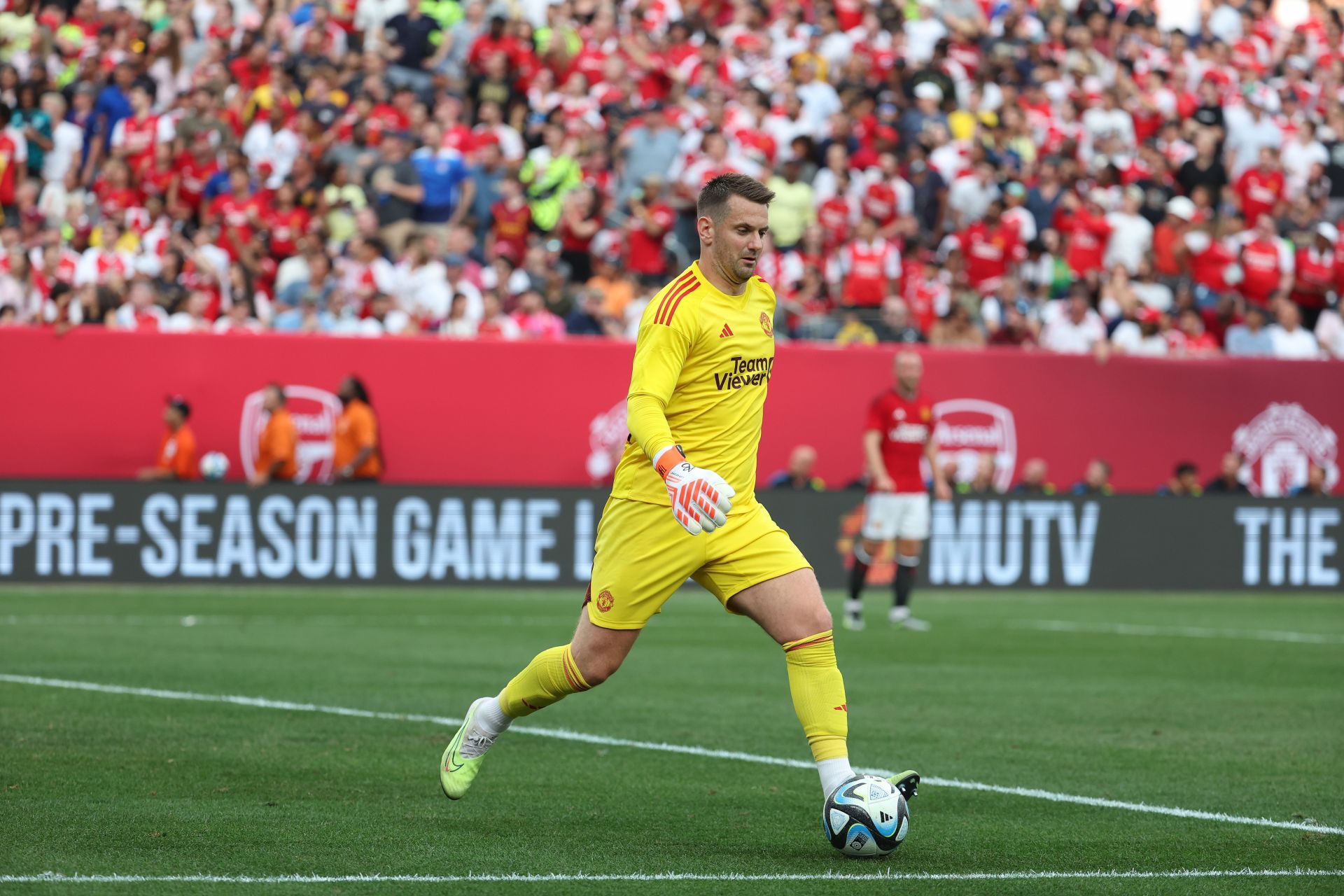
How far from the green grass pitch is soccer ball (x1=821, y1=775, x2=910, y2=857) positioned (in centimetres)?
8

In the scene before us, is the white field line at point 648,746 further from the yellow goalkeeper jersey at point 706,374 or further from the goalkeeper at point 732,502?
the yellow goalkeeper jersey at point 706,374

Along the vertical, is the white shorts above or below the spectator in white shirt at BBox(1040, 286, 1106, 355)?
below

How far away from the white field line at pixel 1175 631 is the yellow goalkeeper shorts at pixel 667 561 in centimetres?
1054

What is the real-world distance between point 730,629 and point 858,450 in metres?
6.10

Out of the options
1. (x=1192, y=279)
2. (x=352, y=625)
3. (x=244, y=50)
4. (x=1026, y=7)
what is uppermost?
(x=1026, y=7)

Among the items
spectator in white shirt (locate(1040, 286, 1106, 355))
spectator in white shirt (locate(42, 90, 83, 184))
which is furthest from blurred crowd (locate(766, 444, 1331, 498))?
spectator in white shirt (locate(42, 90, 83, 184))

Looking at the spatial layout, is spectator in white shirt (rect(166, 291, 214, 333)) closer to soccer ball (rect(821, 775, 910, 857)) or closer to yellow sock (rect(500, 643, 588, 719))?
yellow sock (rect(500, 643, 588, 719))

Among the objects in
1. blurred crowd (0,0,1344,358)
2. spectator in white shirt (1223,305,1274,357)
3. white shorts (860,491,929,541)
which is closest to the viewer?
white shorts (860,491,929,541)

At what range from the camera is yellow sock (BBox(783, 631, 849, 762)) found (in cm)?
674

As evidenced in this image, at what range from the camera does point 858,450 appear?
74.1 ft

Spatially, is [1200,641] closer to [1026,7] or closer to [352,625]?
[352,625]

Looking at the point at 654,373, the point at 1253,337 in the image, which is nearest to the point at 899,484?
the point at 1253,337

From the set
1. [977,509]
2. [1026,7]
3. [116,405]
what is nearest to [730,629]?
[977,509]

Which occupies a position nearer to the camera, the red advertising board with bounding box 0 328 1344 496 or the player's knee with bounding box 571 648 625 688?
the player's knee with bounding box 571 648 625 688
